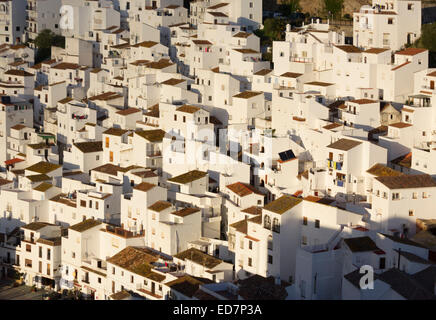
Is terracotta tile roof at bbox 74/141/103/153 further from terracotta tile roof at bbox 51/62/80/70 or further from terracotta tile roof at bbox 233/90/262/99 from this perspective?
terracotta tile roof at bbox 51/62/80/70

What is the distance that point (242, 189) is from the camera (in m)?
41.9

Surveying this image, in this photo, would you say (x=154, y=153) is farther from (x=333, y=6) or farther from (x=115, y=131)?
(x=333, y=6)

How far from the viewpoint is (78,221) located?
43656 millimetres

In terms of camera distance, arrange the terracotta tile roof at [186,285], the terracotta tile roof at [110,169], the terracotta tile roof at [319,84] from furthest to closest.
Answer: the terracotta tile roof at [319,84], the terracotta tile roof at [110,169], the terracotta tile roof at [186,285]

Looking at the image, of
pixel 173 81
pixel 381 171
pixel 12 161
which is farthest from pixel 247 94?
pixel 12 161

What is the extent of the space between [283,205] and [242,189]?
14.2ft

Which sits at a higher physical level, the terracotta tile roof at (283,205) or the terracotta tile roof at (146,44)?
the terracotta tile roof at (146,44)

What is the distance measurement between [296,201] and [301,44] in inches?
521

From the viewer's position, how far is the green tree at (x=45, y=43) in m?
63.0

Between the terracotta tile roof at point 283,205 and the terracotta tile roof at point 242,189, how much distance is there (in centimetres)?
330

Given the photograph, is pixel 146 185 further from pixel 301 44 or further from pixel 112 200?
pixel 301 44

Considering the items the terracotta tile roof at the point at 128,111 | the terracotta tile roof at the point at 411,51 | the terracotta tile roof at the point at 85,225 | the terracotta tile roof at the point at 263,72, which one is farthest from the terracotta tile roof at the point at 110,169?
the terracotta tile roof at the point at 411,51

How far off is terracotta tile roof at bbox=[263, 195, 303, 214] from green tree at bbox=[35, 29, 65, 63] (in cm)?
2787

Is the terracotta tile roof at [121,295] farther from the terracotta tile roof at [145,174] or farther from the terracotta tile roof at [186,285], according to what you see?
the terracotta tile roof at [145,174]
